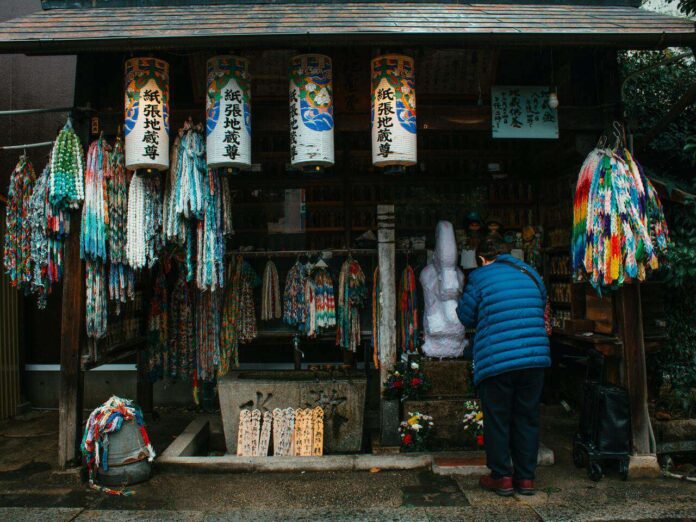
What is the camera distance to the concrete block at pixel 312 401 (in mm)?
7000

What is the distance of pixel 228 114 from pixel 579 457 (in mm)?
5487

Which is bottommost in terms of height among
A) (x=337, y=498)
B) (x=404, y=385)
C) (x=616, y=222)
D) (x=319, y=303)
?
(x=337, y=498)

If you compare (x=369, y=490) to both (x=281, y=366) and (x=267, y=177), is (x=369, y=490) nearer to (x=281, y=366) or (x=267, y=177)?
(x=281, y=366)

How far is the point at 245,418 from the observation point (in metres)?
6.94

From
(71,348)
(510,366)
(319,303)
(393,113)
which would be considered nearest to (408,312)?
(319,303)

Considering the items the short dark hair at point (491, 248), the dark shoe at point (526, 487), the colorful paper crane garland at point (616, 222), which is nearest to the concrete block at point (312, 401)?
the dark shoe at point (526, 487)

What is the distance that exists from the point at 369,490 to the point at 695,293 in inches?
193

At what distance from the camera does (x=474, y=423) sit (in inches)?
267

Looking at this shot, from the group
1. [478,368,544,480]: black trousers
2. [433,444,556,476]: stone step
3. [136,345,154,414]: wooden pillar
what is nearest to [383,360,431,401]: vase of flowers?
[433,444,556,476]: stone step

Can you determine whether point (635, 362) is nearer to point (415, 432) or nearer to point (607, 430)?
point (607, 430)

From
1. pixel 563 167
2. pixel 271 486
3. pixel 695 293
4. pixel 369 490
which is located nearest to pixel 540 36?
pixel 563 167

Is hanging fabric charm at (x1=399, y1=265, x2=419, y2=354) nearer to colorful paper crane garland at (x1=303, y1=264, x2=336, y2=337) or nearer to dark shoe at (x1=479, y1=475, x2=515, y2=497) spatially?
colorful paper crane garland at (x1=303, y1=264, x2=336, y2=337)

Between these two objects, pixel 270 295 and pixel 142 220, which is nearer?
pixel 142 220

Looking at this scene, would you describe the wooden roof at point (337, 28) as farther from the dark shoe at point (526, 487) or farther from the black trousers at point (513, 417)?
the dark shoe at point (526, 487)
